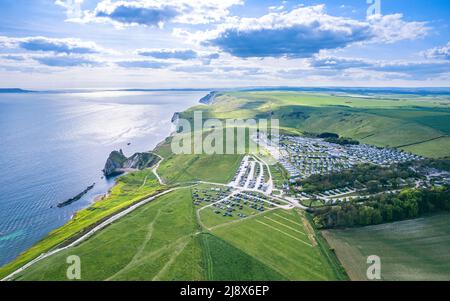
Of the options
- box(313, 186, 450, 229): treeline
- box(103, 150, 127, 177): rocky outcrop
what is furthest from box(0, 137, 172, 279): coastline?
box(313, 186, 450, 229): treeline

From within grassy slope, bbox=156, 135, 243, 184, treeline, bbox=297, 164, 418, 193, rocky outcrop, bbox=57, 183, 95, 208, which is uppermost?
treeline, bbox=297, 164, 418, 193

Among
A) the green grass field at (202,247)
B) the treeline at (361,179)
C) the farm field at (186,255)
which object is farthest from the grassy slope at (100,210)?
the treeline at (361,179)

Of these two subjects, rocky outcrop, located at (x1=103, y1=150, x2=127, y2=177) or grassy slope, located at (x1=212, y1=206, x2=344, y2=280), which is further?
rocky outcrop, located at (x1=103, y1=150, x2=127, y2=177)

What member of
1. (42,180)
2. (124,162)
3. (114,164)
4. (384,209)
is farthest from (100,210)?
(384,209)

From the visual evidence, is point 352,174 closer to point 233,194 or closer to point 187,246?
point 233,194

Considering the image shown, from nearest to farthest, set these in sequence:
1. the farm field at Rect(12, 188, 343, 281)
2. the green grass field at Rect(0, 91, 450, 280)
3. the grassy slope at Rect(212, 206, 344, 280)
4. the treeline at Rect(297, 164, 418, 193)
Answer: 1. the farm field at Rect(12, 188, 343, 281)
2. the grassy slope at Rect(212, 206, 344, 280)
3. the green grass field at Rect(0, 91, 450, 280)
4. the treeline at Rect(297, 164, 418, 193)

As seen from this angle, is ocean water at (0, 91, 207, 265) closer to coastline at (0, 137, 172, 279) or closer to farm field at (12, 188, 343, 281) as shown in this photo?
coastline at (0, 137, 172, 279)

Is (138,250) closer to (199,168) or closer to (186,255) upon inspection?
(186,255)

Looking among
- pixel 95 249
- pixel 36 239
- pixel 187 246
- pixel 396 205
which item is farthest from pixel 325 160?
pixel 36 239
